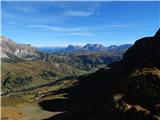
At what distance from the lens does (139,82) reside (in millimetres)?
90312

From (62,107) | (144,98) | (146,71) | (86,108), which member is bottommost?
(62,107)

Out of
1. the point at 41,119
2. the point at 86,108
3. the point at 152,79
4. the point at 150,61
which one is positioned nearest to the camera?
the point at 152,79

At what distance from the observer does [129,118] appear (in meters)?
80.4

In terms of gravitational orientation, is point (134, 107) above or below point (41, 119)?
above

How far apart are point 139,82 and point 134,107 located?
36.6 ft

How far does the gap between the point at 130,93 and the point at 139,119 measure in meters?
10.9

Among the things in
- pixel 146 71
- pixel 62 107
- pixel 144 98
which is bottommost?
pixel 62 107

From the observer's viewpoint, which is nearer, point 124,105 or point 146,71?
point 124,105

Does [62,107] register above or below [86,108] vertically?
below

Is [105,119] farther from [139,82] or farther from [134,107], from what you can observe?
[139,82]

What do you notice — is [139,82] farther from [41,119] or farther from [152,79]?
[41,119]

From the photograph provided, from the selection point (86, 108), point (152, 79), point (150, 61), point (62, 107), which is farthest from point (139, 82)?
point (62, 107)

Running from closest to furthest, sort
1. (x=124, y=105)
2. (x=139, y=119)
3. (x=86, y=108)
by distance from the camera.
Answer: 1. (x=139, y=119)
2. (x=124, y=105)
3. (x=86, y=108)

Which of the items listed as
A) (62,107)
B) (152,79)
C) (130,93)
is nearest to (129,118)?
(130,93)
